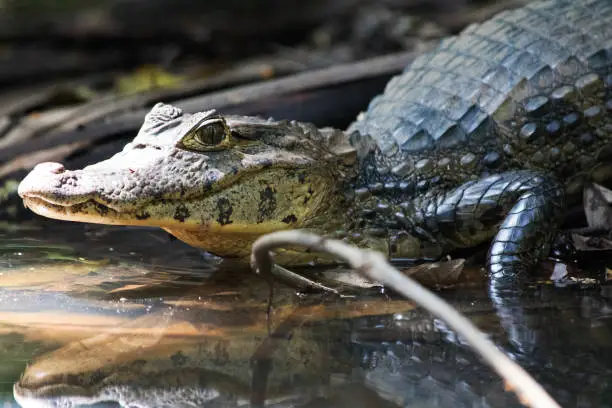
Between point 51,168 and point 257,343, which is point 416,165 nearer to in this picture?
point 257,343

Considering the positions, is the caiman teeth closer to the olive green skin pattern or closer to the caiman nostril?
the caiman nostril

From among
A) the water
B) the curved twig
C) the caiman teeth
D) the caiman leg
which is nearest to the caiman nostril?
the caiman teeth

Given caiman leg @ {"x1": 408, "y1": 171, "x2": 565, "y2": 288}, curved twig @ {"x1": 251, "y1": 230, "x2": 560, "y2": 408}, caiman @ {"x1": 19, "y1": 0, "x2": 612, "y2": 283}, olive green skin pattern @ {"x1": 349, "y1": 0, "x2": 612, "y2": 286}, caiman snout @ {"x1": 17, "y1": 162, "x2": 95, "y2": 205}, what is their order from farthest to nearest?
olive green skin pattern @ {"x1": 349, "y1": 0, "x2": 612, "y2": 286} → caiman leg @ {"x1": 408, "y1": 171, "x2": 565, "y2": 288} → caiman @ {"x1": 19, "y1": 0, "x2": 612, "y2": 283} → caiman snout @ {"x1": 17, "y1": 162, "x2": 95, "y2": 205} → curved twig @ {"x1": 251, "y1": 230, "x2": 560, "y2": 408}

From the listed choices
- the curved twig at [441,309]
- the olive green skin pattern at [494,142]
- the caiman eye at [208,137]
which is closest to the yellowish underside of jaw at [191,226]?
the caiman eye at [208,137]

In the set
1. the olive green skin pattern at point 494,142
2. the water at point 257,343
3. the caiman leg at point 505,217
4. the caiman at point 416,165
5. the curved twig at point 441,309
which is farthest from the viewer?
the olive green skin pattern at point 494,142

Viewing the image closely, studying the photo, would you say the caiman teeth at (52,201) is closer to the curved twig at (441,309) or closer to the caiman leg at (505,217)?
the curved twig at (441,309)

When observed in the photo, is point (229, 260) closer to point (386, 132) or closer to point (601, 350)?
point (386, 132)

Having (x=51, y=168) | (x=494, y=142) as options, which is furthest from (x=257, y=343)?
(x=494, y=142)

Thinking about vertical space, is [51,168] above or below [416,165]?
below
